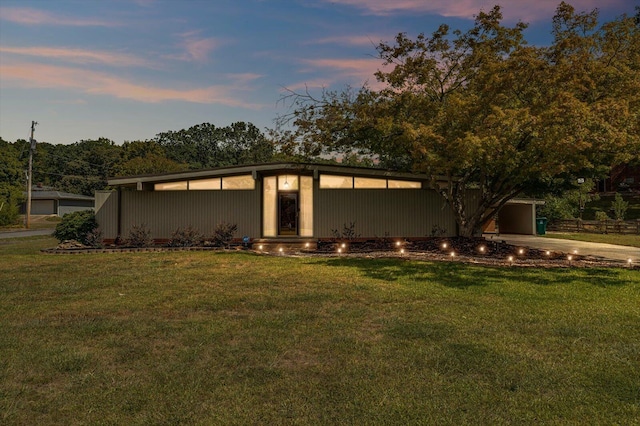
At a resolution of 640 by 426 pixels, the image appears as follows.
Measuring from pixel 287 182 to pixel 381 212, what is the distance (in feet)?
13.9

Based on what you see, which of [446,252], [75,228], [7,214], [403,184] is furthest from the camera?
[7,214]

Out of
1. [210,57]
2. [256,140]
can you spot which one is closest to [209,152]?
[256,140]

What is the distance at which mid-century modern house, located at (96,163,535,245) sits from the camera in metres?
16.0

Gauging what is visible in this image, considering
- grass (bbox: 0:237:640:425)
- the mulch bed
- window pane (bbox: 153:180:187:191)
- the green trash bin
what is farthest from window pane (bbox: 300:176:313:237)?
the green trash bin

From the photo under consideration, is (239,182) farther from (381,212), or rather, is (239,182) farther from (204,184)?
(381,212)

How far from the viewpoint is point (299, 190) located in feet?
53.8

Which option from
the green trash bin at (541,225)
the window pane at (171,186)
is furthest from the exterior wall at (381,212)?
the green trash bin at (541,225)

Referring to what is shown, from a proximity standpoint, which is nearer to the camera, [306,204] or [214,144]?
[306,204]

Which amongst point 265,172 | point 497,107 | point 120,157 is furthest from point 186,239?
point 120,157

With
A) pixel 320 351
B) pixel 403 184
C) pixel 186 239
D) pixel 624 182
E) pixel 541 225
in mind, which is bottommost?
pixel 320 351

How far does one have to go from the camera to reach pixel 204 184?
53.5ft

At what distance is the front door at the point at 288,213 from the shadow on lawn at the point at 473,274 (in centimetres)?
629

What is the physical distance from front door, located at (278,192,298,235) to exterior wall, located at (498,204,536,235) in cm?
1484

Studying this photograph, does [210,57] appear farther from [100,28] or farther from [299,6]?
[299,6]
